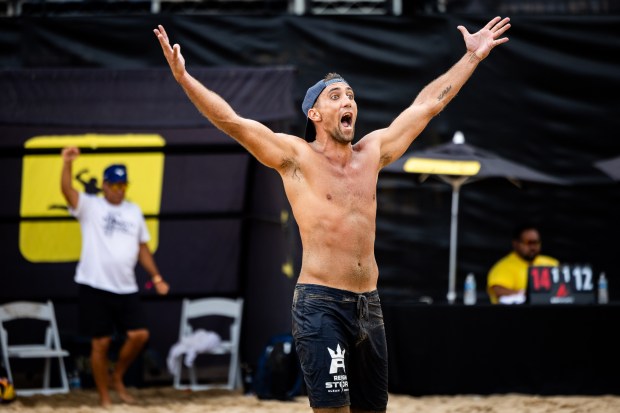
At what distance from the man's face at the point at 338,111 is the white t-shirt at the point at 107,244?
4.28m

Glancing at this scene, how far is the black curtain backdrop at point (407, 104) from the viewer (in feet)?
36.0

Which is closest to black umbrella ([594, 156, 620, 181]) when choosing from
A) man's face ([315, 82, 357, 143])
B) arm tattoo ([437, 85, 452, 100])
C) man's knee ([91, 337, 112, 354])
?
arm tattoo ([437, 85, 452, 100])

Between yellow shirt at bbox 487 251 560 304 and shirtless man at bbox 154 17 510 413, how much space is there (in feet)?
15.0

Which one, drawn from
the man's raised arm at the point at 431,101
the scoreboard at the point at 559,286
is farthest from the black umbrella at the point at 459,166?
the man's raised arm at the point at 431,101

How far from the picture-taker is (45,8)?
11445 mm

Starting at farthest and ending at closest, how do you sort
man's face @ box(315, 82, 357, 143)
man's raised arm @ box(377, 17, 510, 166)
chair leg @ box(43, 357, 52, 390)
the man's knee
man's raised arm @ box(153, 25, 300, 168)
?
chair leg @ box(43, 357, 52, 390) < the man's knee < man's raised arm @ box(377, 17, 510, 166) < man's face @ box(315, 82, 357, 143) < man's raised arm @ box(153, 25, 300, 168)

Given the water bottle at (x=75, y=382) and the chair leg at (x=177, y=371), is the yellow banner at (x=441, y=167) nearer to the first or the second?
the chair leg at (x=177, y=371)

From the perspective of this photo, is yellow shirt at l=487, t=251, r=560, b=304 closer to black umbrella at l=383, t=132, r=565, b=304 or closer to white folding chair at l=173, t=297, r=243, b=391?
black umbrella at l=383, t=132, r=565, b=304

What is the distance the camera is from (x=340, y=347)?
530cm

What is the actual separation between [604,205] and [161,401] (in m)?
4.93

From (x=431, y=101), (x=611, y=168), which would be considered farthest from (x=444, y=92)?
(x=611, y=168)

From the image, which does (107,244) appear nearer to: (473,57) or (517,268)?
(517,268)

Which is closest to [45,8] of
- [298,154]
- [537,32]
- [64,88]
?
[64,88]

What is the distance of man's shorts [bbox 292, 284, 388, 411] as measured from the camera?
17.2 ft
